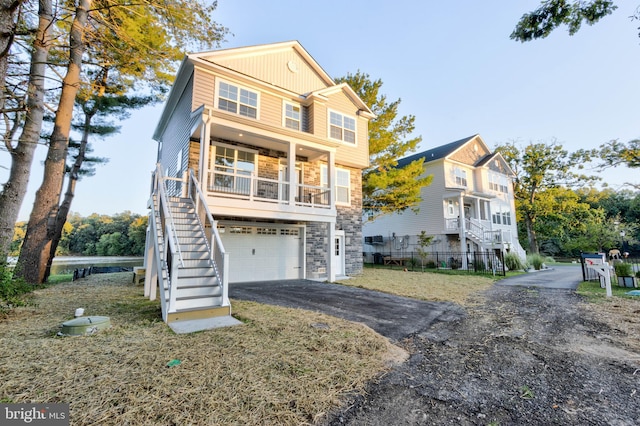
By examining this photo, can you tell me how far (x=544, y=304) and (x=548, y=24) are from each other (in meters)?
6.69

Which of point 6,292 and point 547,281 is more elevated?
point 6,292

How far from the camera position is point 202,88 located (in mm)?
9844

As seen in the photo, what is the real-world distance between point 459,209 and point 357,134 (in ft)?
33.2

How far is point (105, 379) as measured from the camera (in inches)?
102

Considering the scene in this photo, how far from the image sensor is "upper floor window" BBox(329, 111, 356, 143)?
12.9 meters

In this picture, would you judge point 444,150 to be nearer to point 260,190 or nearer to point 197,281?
point 260,190

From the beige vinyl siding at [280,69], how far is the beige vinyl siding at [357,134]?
117cm

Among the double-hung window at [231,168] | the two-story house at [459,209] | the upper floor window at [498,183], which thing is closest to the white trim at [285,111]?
the double-hung window at [231,168]

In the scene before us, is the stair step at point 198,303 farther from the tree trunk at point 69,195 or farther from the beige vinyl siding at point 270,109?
the tree trunk at point 69,195

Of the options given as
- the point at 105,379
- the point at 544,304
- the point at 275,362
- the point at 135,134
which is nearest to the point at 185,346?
the point at 105,379

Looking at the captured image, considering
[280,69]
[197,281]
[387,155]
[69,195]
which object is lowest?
[197,281]

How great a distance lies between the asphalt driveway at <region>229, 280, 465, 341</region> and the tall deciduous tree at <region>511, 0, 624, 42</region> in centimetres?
661

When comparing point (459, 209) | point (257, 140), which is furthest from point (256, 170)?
point (459, 209)

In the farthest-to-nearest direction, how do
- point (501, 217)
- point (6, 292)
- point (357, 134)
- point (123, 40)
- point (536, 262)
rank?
point (501, 217), point (536, 262), point (357, 134), point (123, 40), point (6, 292)
